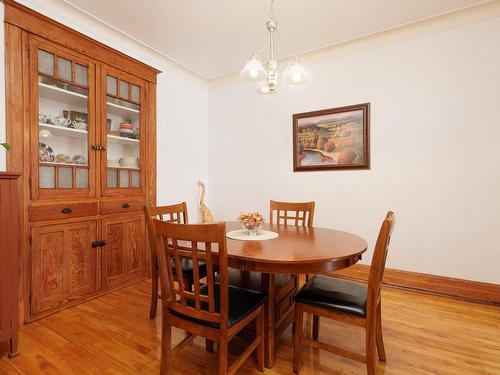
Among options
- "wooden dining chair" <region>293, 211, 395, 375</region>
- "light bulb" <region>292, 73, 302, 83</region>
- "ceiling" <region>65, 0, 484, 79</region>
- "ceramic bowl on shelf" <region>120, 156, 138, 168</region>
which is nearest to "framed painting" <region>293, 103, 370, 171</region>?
"ceiling" <region>65, 0, 484, 79</region>

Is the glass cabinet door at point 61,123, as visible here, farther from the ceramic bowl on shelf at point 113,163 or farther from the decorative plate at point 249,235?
the decorative plate at point 249,235

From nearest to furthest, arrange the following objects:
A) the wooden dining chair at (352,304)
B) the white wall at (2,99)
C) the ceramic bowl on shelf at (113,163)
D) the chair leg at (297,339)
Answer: the wooden dining chair at (352,304), the chair leg at (297,339), the white wall at (2,99), the ceramic bowl on shelf at (113,163)

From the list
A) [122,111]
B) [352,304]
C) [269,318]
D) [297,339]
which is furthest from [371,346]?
[122,111]

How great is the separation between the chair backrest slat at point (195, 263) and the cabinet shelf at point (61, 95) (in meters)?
1.78

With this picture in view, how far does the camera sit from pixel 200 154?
3.87 m

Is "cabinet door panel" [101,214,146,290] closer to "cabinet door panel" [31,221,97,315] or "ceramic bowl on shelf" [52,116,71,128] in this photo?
"cabinet door panel" [31,221,97,315]

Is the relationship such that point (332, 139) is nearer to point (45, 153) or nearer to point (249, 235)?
point (249, 235)

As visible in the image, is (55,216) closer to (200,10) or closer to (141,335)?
(141,335)

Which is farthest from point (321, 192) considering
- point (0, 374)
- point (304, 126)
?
point (0, 374)

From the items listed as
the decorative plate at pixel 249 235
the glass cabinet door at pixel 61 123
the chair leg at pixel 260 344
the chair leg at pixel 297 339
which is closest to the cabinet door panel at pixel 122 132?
the glass cabinet door at pixel 61 123

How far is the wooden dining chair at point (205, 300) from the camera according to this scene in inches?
47.8

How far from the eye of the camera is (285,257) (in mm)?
1348

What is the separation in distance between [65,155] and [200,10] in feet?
5.75

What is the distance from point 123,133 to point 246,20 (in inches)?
65.9
